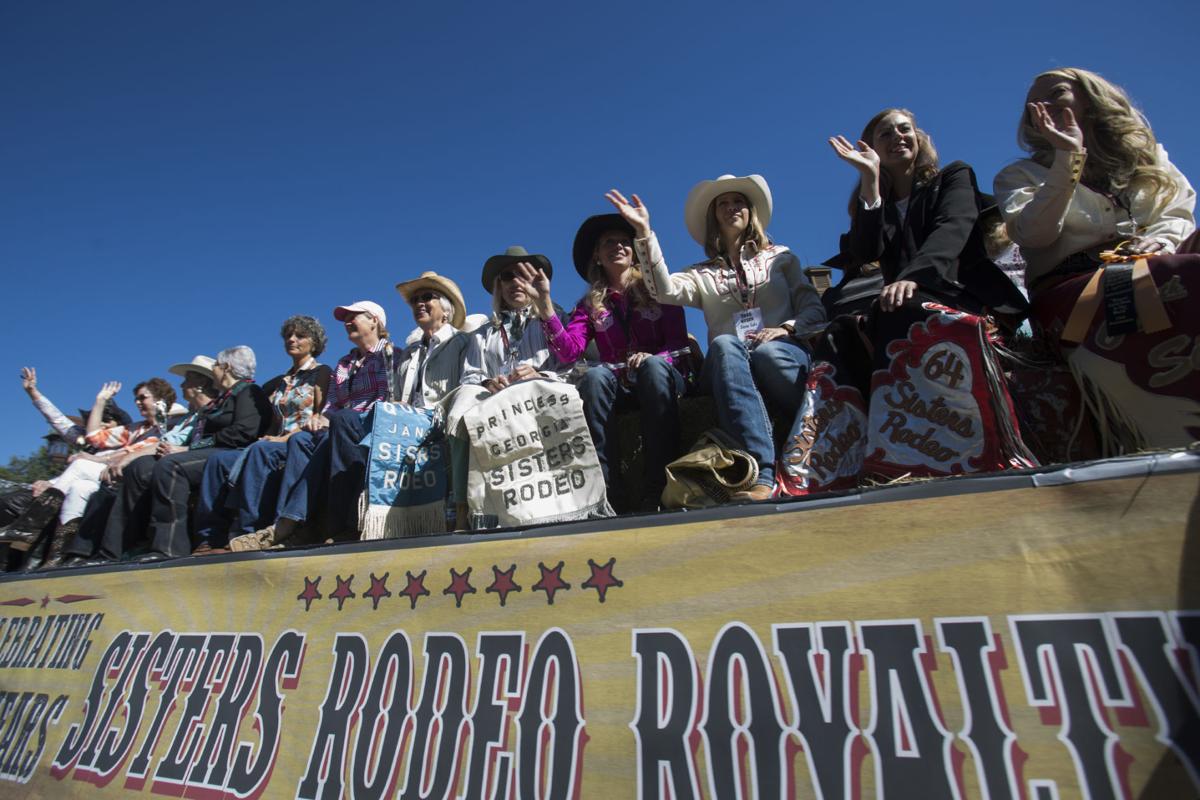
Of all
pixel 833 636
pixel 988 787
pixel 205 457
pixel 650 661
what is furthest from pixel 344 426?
pixel 988 787

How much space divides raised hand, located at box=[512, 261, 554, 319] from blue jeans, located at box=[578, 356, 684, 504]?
0.74 meters

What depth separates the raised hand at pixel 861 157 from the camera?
275 cm

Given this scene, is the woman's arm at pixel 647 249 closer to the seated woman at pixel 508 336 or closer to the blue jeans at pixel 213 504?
the seated woman at pixel 508 336

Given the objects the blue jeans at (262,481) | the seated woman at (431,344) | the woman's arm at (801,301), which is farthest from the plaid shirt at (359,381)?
the woman's arm at (801,301)

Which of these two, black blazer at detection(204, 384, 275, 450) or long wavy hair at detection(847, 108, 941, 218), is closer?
long wavy hair at detection(847, 108, 941, 218)

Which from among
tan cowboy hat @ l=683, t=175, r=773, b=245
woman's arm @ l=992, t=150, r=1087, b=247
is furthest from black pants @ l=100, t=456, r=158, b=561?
woman's arm @ l=992, t=150, r=1087, b=247

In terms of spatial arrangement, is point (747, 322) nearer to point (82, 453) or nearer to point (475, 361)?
point (475, 361)

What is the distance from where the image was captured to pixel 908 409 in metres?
2.15

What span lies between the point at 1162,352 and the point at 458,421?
2.60m

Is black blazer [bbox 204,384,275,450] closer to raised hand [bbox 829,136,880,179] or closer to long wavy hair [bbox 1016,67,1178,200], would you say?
raised hand [bbox 829,136,880,179]

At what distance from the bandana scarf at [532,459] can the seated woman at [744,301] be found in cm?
61

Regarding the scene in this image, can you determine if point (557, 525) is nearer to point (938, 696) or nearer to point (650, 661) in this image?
point (650, 661)

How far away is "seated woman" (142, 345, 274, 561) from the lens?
420 cm

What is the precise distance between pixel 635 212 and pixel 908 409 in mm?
1615
